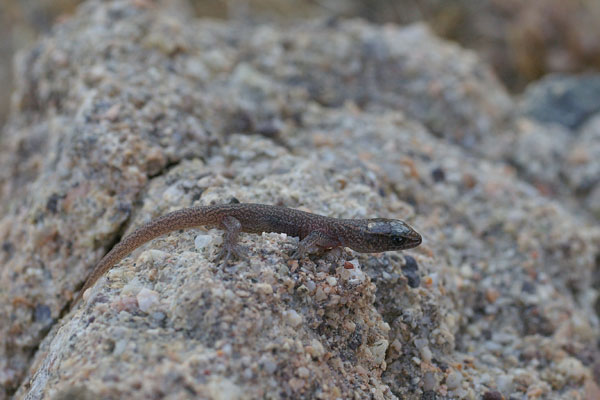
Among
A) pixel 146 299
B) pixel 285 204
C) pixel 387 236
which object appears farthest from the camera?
pixel 285 204

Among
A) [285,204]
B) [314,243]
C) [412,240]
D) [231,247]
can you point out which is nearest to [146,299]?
[231,247]

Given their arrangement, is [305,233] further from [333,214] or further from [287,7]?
[287,7]

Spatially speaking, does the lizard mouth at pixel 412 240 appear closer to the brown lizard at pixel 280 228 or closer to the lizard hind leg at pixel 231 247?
the brown lizard at pixel 280 228

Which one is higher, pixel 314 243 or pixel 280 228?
pixel 314 243

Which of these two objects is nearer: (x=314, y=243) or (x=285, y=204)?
(x=314, y=243)

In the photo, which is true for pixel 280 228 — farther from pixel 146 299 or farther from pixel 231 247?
pixel 146 299

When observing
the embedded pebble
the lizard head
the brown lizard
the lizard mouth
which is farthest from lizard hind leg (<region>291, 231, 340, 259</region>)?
the embedded pebble

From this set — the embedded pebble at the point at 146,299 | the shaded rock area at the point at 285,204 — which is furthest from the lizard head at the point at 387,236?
the embedded pebble at the point at 146,299
